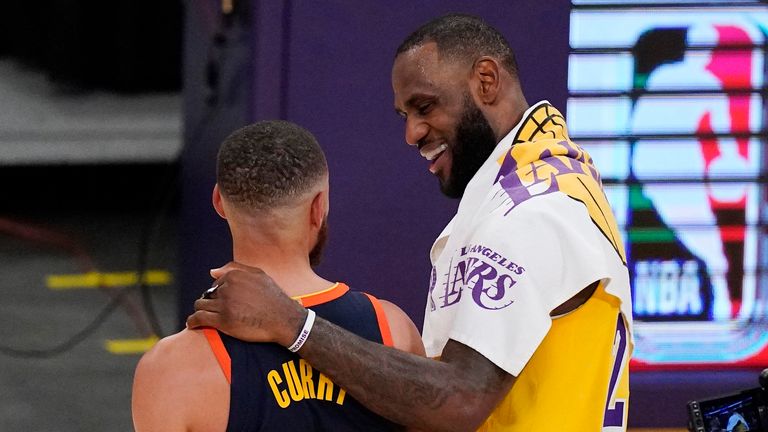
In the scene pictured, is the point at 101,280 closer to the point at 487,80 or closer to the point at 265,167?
the point at 487,80

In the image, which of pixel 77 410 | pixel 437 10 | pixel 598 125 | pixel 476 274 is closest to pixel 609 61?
pixel 598 125

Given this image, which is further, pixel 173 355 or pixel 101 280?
pixel 101 280

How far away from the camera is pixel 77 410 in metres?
5.94

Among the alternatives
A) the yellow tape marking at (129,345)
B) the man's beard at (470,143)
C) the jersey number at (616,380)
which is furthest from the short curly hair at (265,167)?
the yellow tape marking at (129,345)

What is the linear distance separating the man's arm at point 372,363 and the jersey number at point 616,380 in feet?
0.93

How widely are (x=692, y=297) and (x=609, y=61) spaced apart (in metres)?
0.80

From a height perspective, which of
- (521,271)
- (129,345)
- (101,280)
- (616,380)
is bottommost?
(129,345)

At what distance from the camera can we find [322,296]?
231cm

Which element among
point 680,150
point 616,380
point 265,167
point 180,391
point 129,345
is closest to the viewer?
point 180,391

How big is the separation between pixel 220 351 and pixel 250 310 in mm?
81

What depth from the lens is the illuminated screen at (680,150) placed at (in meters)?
4.29

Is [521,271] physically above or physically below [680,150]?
below

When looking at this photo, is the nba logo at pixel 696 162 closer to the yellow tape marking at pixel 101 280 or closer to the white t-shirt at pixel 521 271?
the white t-shirt at pixel 521 271

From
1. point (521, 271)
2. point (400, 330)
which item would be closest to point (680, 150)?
point (521, 271)
